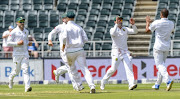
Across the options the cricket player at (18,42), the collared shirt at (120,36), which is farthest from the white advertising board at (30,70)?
the collared shirt at (120,36)

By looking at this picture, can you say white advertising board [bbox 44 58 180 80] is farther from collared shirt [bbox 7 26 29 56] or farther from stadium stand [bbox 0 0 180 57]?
collared shirt [bbox 7 26 29 56]

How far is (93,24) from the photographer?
26.2 meters

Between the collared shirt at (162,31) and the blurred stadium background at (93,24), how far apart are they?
235 inches

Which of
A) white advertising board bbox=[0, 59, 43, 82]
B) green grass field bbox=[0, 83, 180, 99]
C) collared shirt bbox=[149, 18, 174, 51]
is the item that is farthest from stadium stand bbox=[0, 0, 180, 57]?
green grass field bbox=[0, 83, 180, 99]

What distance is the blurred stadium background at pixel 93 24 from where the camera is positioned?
66.7 ft

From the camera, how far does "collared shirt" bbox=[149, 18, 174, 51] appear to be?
552 inches

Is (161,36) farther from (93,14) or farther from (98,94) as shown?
(93,14)

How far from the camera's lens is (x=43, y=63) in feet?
66.8

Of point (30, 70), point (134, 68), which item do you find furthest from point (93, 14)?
point (30, 70)

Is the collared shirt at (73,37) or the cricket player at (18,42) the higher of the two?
the collared shirt at (73,37)

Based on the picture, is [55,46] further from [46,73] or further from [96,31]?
[96,31]

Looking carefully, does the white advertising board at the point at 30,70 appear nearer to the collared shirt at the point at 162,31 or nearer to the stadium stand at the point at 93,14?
the stadium stand at the point at 93,14

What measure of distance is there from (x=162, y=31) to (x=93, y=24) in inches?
480

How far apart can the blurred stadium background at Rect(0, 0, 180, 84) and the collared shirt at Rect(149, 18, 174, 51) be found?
5.96 meters
